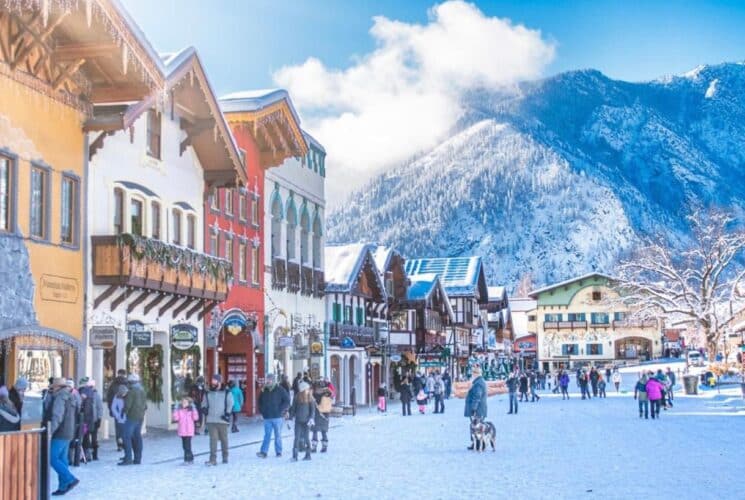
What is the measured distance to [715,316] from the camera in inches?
2418

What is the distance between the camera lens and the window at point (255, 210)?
41438 mm

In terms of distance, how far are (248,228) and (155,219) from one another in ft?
29.0

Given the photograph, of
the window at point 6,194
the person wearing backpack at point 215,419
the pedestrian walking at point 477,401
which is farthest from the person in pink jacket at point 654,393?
the window at point 6,194

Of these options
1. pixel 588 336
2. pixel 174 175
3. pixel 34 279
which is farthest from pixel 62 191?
pixel 588 336

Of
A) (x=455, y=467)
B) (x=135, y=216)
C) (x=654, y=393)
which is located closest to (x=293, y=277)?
(x=135, y=216)

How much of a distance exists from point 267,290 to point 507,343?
258ft

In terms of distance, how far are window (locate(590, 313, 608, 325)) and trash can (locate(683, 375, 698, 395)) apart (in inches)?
2212

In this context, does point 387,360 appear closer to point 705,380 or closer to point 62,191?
point 705,380

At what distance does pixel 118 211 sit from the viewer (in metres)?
29.8

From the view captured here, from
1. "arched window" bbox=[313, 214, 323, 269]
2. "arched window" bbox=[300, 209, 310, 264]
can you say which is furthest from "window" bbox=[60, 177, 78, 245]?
"arched window" bbox=[313, 214, 323, 269]

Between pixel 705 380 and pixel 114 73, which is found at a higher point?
pixel 114 73

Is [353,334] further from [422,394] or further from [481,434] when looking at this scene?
[481,434]

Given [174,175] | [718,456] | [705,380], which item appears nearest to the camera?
[718,456]

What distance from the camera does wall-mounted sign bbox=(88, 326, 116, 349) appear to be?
27203 mm
